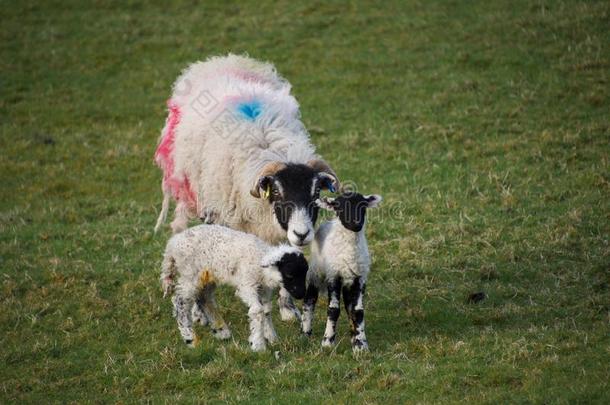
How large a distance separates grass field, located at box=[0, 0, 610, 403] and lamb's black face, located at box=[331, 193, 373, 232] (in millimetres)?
1151

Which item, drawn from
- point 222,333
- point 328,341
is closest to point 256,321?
point 328,341

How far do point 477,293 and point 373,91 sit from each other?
869 cm

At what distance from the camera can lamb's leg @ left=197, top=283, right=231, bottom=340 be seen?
8.83 metres

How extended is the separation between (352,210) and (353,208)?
0.9 inches

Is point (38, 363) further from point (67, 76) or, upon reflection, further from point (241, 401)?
point (67, 76)

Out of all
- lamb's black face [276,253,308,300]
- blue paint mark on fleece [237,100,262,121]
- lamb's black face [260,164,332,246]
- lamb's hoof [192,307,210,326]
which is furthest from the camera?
blue paint mark on fleece [237,100,262,121]

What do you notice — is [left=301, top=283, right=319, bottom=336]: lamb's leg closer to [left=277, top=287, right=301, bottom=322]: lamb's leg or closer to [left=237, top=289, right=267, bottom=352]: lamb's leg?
[left=237, top=289, right=267, bottom=352]: lamb's leg

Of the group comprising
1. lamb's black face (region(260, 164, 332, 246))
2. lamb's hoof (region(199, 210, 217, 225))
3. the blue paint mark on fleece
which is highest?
the blue paint mark on fleece

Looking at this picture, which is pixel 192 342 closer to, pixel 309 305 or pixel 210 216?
pixel 309 305

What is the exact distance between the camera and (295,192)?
28.3ft

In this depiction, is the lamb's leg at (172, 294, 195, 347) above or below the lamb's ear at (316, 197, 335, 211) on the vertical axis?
below

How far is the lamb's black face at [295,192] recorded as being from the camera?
8492mm

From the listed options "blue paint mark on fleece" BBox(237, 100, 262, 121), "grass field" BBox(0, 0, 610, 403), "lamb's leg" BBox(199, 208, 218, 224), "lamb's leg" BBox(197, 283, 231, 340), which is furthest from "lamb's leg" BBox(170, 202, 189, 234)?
"lamb's leg" BBox(197, 283, 231, 340)

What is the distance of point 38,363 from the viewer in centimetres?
847
